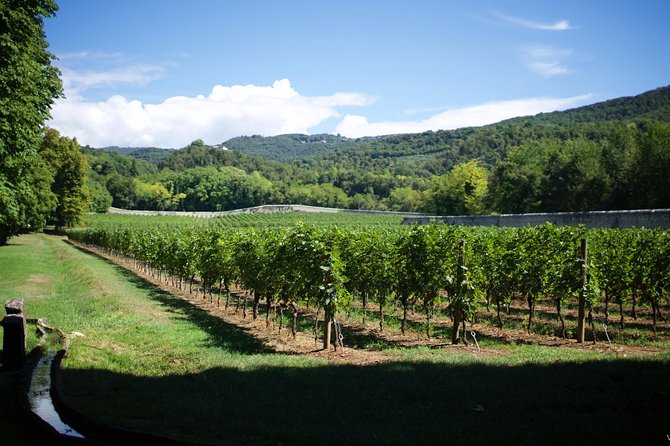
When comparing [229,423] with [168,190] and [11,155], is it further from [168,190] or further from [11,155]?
[168,190]

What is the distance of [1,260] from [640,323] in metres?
35.8

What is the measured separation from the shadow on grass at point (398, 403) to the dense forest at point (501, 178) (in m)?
48.1

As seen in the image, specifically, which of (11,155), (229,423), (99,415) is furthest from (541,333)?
(11,155)

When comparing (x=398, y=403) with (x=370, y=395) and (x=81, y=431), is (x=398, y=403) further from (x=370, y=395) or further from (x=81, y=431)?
(x=81, y=431)

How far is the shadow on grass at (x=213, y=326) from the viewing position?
1346 cm

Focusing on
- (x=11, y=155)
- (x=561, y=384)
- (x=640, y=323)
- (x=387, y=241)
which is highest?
(x=11, y=155)

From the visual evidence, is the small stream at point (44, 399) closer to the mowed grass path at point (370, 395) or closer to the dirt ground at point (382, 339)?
the mowed grass path at point (370, 395)

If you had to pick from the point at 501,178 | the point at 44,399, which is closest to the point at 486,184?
the point at 501,178

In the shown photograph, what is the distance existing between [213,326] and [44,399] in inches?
398

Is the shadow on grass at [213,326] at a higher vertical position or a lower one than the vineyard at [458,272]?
lower

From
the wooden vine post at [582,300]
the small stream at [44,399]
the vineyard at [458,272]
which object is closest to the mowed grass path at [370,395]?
the small stream at [44,399]

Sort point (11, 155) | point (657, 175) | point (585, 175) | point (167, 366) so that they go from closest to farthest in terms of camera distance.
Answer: point (167, 366)
point (11, 155)
point (657, 175)
point (585, 175)

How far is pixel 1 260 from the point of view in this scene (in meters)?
30.8

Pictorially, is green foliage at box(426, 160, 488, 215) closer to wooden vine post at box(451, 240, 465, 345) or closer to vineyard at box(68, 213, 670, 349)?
vineyard at box(68, 213, 670, 349)
